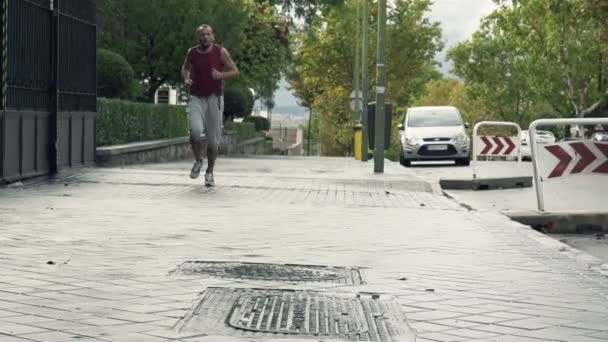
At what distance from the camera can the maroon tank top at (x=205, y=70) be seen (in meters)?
15.0

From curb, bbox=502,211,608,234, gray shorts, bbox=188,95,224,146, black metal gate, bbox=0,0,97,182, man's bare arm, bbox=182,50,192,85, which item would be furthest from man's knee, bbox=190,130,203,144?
curb, bbox=502,211,608,234

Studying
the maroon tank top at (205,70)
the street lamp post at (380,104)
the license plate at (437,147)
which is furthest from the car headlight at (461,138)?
the maroon tank top at (205,70)

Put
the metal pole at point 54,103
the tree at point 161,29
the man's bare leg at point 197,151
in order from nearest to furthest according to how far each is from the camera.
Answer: the man's bare leg at point 197,151 < the metal pole at point 54,103 < the tree at point 161,29

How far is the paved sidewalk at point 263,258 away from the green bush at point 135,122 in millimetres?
8416

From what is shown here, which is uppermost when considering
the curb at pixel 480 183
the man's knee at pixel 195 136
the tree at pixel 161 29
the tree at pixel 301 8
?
the tree at pixel 301 8

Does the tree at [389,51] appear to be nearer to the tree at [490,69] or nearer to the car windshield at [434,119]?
the tree at [490,69]

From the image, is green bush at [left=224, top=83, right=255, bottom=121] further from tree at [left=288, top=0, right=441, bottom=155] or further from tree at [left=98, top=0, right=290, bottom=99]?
tree at [left=288, top=0, right=441, bottom=155]

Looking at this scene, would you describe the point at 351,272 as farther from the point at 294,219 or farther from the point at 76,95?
the point at 76,95

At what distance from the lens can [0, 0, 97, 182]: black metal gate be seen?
48.6 feet

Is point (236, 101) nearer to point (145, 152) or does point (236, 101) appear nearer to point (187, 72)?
point (145, 152)

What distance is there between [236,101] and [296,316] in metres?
38.8

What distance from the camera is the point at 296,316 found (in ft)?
19.1

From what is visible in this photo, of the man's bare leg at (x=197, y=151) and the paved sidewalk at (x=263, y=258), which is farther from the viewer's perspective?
the man's bare leg at (x=197, y=151)

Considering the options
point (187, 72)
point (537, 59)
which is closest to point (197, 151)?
point (187, 72)
